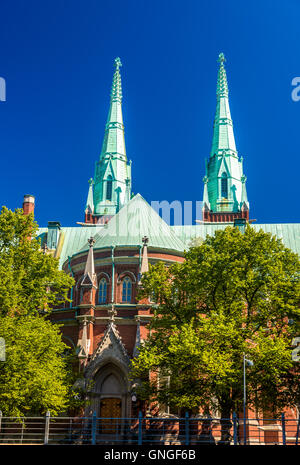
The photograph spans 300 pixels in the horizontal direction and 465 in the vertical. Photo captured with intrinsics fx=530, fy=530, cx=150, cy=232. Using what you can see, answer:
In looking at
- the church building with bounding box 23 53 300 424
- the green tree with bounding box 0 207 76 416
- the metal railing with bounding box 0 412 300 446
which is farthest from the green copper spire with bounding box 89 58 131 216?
the metal railing with bounding box 0 412 300 446

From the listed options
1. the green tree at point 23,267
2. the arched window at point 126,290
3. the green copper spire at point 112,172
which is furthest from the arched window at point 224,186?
the green tree at point 23,267

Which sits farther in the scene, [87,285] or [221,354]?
[87,285]

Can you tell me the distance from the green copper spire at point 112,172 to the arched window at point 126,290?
99.4 ft

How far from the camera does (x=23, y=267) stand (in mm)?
29641

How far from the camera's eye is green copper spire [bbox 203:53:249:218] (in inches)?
2709

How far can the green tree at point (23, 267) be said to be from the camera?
Result: 2855cm

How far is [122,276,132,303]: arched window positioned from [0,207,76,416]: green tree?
759 cm

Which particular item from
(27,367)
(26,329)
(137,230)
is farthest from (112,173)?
(27,367)

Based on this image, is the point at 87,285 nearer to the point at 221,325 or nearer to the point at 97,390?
the point at 97,390

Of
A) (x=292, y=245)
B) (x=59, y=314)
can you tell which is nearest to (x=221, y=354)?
(x=59, y=314)

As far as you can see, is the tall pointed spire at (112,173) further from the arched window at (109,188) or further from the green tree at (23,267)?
the green tree at (23,267)

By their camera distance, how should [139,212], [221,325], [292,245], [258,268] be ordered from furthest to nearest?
[292,245] → [139,212] → [258,268] → [221,325]

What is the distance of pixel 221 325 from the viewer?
989 inches
